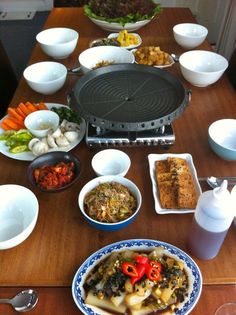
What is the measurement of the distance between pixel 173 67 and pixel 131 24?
54cm

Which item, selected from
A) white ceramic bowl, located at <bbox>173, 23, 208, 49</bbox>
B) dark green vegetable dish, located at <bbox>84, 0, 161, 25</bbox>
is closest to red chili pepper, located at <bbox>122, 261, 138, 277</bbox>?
white ceramic bowl, located at <bbox>173, 23, 208, 49</bbox>

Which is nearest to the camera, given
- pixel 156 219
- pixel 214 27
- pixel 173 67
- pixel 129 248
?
pixel 129 248

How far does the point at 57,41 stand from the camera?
2.05m

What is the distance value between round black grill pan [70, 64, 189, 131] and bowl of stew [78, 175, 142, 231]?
0.20 metres

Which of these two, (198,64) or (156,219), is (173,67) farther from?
(156,219)

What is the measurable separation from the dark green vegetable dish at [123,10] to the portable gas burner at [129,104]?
2.93 feet

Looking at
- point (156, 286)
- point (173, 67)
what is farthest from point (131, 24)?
point (156, 286)

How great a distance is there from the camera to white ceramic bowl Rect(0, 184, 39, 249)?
3.50 ft

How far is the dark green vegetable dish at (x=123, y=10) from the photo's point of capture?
217 centimetres

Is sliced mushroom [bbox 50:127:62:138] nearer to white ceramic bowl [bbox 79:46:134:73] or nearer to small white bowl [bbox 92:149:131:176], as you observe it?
small white bowl [bbox 92:149:131:176]

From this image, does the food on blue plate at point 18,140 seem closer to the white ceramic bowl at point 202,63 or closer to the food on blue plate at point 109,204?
the food on blue plate at point 109,204

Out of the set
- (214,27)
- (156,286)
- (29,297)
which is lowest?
(214,27)

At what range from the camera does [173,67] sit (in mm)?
1879

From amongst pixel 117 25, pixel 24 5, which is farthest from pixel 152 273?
pixel 24 5
